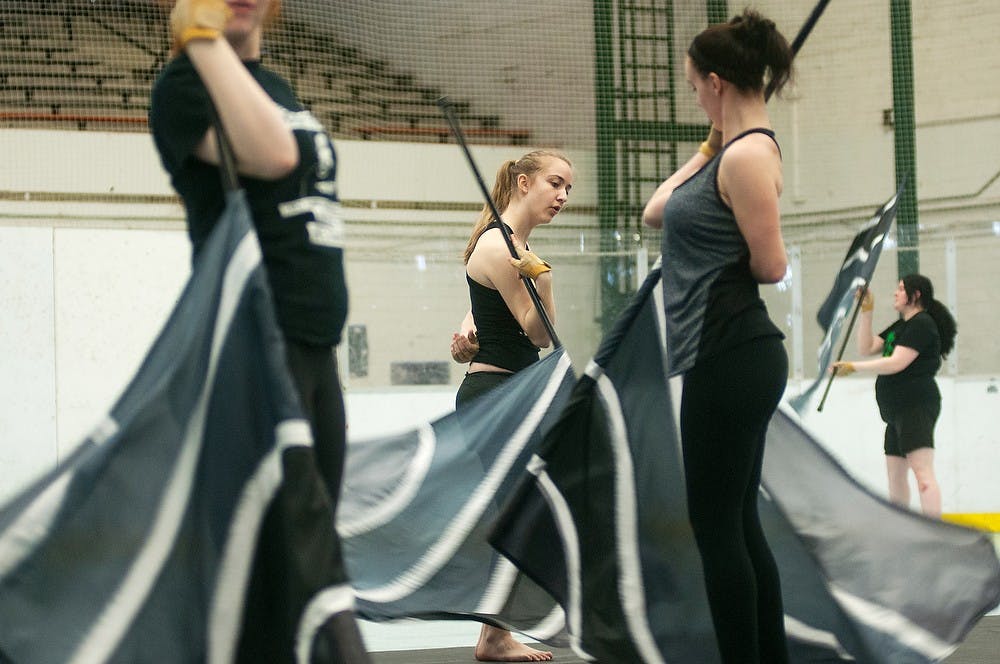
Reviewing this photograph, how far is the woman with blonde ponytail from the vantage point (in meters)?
2.80

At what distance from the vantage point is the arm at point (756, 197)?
6.15 feet

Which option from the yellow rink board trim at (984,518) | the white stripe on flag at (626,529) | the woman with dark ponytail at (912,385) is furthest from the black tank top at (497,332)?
the yellow rink board trim at (984,518)

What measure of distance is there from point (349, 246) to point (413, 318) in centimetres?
46

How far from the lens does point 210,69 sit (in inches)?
53.3

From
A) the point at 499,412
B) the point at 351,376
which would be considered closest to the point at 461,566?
the point at 499,412

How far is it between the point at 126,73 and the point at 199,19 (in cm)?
571

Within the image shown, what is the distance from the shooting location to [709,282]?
1937mm

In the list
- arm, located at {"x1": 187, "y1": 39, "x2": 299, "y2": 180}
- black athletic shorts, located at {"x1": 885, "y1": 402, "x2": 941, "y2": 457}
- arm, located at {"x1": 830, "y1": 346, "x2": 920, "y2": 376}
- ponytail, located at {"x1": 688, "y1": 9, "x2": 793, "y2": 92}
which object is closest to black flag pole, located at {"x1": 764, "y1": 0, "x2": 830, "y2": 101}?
ponytail, located at {"x1": 688, "y1": 9, "x2": 793, "y2": 92}

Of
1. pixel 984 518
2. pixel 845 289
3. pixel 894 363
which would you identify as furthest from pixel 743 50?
pixel 984 518

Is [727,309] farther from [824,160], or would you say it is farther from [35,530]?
[824,160]

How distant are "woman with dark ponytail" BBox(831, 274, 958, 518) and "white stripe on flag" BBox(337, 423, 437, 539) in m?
3.06

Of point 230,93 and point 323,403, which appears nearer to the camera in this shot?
point 230,93

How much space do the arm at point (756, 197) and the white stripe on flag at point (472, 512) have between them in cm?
95

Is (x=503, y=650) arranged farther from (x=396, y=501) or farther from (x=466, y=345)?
(x=466, y=345)
